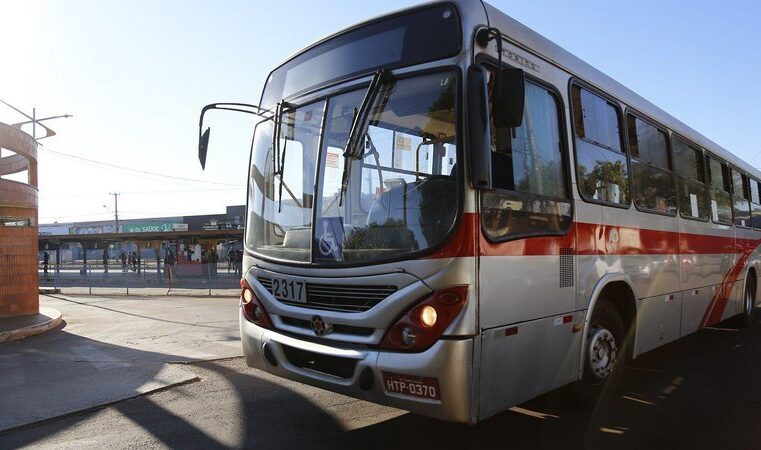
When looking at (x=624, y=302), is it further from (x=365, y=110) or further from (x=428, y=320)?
(x=365, y=110)

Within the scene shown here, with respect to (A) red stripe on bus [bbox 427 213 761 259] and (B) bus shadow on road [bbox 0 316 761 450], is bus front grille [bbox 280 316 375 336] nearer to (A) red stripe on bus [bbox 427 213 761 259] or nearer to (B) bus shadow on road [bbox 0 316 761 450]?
(A) red stripe on bus [bbox 427 213 761 259]

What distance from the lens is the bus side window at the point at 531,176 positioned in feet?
12.4

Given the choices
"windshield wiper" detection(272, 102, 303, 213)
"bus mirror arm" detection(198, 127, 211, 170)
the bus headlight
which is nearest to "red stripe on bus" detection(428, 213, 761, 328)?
"windshield wiper" detection(272, 102, 303, 213)

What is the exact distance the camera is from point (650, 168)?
616 cm

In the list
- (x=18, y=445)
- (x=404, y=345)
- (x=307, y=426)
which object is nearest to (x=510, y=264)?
(x=404, y=345)

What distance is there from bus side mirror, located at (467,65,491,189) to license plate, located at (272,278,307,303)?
1.58 m

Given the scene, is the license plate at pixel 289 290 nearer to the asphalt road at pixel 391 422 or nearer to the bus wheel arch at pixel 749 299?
the asphalt road at pixel 391 422

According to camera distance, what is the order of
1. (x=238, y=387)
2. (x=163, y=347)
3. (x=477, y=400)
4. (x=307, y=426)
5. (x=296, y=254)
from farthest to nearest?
(x=163, y=347) < (x=238, y=387) < (x=307, y=426) < (x=296, y=254) < (x=477, y=400)

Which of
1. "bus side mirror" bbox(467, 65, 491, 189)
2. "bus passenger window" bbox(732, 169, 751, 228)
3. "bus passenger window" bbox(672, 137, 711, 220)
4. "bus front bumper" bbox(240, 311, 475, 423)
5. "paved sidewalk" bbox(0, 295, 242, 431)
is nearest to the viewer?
"bus front bumper" bbox(240, 311, 475, 423)

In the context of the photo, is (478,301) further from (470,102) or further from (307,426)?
(307,426)

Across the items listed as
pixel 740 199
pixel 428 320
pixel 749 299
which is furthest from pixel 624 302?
pixel 749 299

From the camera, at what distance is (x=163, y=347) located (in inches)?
353

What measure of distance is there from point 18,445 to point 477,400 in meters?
3.81

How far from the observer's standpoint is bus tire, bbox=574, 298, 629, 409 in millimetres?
4742
